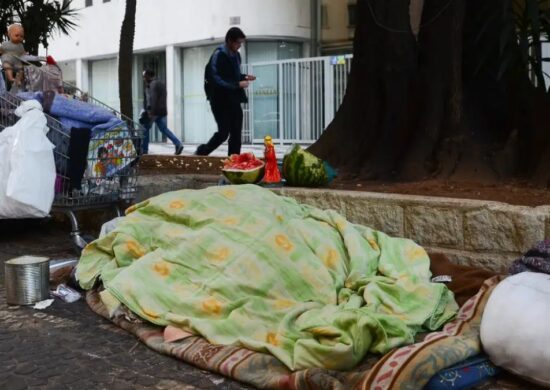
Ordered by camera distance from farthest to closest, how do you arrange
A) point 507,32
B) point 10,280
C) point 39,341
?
point 507,32, point 10,280, point 39,341

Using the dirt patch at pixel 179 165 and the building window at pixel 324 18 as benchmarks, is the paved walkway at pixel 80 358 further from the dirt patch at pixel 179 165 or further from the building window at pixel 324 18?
the building window at pixel 324 18

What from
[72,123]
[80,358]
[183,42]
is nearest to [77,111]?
[72,123]

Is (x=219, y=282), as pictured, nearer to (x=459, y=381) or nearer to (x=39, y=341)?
(x=39, y=341)

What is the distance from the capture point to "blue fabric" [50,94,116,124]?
17.6ft

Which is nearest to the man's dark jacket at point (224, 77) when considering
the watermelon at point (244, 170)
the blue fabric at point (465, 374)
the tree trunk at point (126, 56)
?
the tree trunk at point (126, 56)

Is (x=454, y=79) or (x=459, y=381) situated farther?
(x=454, y=79)

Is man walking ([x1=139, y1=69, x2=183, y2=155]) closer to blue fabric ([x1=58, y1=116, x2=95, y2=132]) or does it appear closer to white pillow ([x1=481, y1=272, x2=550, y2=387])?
blue fabric ([x1=58, y1=116, x2=95, y2=132])

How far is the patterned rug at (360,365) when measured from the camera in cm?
273

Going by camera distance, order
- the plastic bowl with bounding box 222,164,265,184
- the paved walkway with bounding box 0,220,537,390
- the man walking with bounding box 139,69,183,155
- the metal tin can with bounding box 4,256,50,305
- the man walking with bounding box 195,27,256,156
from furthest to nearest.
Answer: the man walking with bounding box 139,69,183,155 → the man walking with bounding box 195,27,256,156 → the plastic bowl with bounding box 222,164,265,184 → the metal tin can with bounding box 4,256,50,305 → the paved walkway with bounding box 0,220,537,390

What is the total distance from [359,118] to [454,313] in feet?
10.8

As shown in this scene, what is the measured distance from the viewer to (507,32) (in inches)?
208

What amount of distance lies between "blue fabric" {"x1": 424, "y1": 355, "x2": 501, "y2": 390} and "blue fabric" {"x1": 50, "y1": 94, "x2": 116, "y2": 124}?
11.6ft

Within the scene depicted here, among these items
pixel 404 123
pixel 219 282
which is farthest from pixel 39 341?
pixel 404 123

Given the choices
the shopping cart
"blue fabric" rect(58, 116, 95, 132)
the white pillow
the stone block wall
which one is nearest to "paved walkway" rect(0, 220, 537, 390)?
the white pillow
